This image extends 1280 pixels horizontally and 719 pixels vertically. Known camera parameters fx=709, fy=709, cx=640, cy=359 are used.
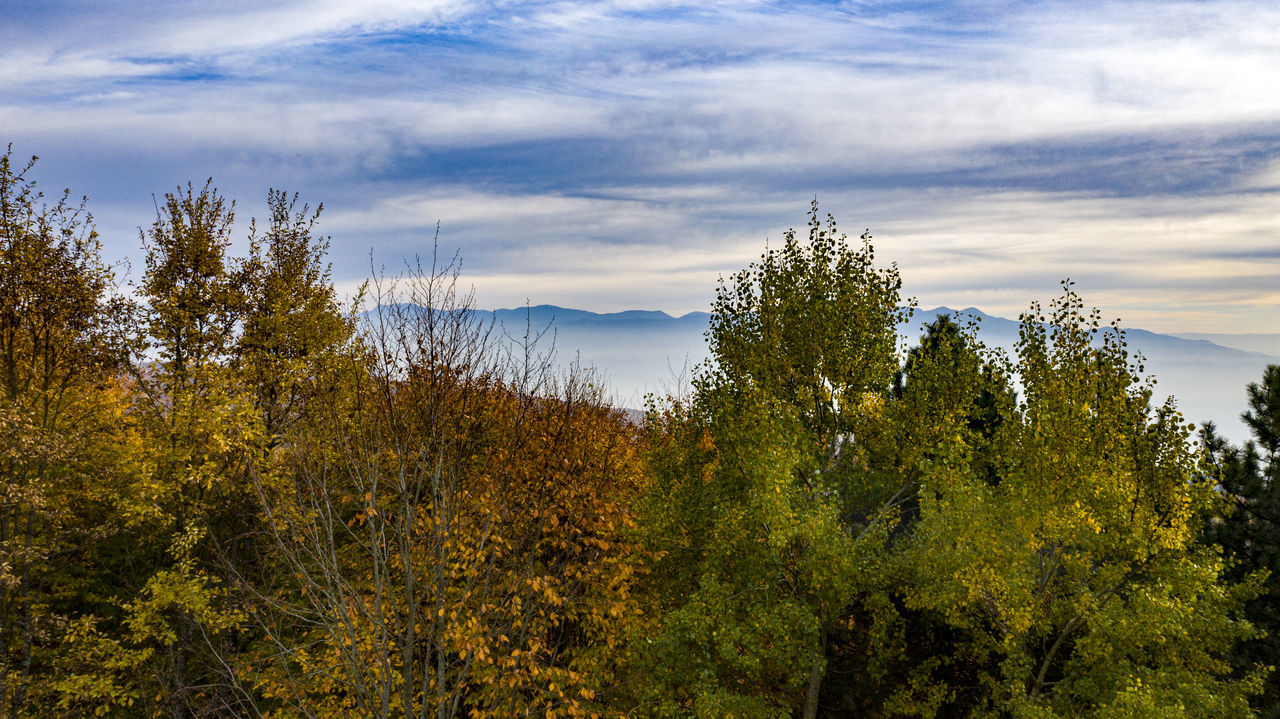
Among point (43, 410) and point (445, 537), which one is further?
point (43, 410)

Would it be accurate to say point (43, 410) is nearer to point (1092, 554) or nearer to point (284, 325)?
point (284, 325)

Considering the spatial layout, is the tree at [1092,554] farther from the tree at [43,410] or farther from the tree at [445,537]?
the tree at [43,410]

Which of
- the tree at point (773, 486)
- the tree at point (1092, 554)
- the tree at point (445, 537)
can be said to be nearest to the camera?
the tree at point (445, 537)

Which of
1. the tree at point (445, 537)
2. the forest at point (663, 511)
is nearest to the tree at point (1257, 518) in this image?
the forest at point (663, 511)

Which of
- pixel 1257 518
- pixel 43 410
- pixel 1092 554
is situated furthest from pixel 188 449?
pixel 1257 518

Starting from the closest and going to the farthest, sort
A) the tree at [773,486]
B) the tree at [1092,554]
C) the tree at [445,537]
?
the tree at [445,537] → the tree at [1092,554] → the tree at [773,486]

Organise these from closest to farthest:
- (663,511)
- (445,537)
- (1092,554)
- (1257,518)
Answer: (445,537)
(1092,554)
(1257,518)
(663,511)

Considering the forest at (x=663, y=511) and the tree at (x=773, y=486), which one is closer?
the forest at (x=663, y=511)

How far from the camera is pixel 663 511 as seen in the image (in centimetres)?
2098

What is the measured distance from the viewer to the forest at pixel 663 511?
15141mm

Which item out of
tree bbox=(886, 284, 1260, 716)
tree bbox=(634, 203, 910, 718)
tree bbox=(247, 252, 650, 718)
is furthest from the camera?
tree bbox=(634, 203, 910, 718)

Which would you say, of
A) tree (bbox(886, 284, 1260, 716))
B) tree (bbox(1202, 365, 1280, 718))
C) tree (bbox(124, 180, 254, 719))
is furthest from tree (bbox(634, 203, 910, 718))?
tree (bbox(124, 180, 254, 719))

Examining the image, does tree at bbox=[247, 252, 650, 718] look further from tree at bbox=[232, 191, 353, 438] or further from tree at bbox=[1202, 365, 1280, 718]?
tree at bbox=[1202, 365, 1280, 718]

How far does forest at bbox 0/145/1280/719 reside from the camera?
15.1 meters
